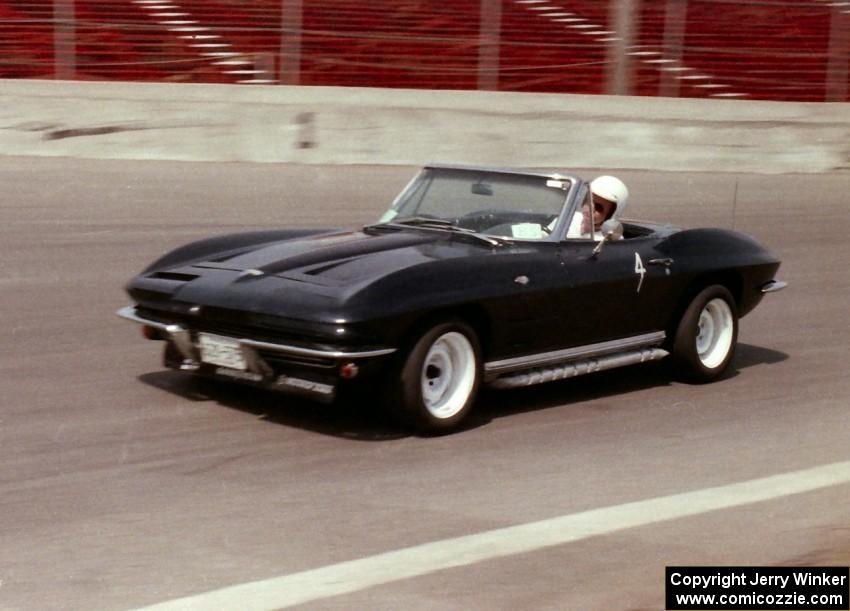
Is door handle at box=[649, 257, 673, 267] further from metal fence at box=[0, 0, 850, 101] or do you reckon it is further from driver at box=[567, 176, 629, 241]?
metal fence at box=[0, 0, 850, 101]

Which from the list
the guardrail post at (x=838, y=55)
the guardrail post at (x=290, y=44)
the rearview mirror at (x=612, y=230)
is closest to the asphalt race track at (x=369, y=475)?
the rearview mirror at (x=612, y=230)

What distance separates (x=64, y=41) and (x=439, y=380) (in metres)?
9.03

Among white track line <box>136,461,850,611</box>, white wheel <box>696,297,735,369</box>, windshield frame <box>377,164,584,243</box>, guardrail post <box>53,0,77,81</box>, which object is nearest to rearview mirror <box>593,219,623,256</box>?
windshield frame <box>377,164,584,243</box>

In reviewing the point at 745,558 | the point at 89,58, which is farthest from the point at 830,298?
the point at 89,58

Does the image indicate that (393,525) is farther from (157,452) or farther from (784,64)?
(784,64)

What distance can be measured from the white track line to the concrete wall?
9.03 m

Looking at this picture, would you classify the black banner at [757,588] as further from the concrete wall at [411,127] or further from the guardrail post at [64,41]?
the guardrail post at [64,41]

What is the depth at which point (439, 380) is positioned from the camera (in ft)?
20.9

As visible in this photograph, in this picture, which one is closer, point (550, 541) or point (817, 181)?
point (550, 541)

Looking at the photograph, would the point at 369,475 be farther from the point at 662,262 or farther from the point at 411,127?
the point at 411,127

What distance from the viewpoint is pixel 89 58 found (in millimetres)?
14180

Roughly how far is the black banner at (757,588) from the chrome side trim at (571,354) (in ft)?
6.86

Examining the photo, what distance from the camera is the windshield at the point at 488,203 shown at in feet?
23.4

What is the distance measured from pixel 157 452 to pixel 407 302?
1.25 m
